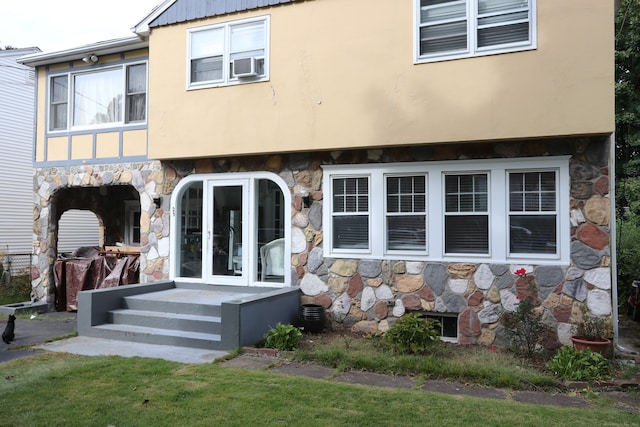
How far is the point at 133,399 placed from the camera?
489 centimetres

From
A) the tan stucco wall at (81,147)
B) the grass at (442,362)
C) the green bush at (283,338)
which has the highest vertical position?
the tan stucco wall at (81,147)

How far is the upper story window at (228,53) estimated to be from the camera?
335 inches

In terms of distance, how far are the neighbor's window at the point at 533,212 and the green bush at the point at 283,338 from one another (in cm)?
336

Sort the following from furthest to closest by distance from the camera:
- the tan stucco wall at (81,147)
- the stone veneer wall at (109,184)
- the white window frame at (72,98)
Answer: the tan stucco wall at (81,147)
the white window frame at (72,98)
the stone veneer wall at (109,184)

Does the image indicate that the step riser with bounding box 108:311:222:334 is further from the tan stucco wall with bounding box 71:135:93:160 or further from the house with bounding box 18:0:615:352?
the tan stucco wall with bounding box 71:135:93:160

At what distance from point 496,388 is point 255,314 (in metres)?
3.34

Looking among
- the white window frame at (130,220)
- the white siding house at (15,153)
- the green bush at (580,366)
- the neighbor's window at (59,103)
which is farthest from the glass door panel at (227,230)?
the white siding house at (15,153)

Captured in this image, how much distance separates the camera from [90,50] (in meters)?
10.5

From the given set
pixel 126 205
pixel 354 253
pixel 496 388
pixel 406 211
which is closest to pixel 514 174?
pixel 406 211

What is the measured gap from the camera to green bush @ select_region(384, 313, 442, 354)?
21.9 ft

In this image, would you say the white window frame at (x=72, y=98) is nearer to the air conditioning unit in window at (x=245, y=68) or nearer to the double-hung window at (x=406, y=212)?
the air conditioning unit in window at (x=245, y=68)

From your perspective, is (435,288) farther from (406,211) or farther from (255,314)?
(255,314)

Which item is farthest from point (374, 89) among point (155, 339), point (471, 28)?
point (155, 339)

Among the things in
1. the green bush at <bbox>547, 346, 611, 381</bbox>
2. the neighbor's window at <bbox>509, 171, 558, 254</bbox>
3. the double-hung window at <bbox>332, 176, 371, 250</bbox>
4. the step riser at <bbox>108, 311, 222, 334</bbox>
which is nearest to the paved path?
the step riser at <bbox>108, 311, 222, 334</bbox>
